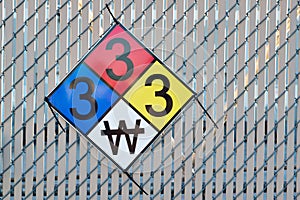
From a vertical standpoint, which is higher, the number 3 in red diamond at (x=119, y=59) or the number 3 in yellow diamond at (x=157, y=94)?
the number 3 in red diamond at (x=119, y=59)

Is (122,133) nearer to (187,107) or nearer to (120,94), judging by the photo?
(120,94)

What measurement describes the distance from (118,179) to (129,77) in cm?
59

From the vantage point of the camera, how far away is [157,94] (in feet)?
11.0

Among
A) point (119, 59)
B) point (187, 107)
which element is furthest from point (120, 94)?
point (187, 107)

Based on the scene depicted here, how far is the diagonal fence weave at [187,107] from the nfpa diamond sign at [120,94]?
0.17 ft

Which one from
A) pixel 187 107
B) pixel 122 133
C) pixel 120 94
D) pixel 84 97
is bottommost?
pixel 187 107

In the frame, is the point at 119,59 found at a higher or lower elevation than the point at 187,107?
higher

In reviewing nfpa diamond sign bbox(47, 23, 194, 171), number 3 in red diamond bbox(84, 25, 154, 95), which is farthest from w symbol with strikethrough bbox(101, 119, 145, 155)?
number 3 in red diamond bbox(84, 25, 154, 95)

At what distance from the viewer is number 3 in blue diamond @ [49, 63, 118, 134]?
3.37 meters

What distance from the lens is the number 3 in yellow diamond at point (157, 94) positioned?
11.0 ft

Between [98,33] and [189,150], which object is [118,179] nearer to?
[189,150]

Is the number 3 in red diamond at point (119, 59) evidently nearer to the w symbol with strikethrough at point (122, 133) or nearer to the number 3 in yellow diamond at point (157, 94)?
the number 3 in yellow diamond at point (157, 94)

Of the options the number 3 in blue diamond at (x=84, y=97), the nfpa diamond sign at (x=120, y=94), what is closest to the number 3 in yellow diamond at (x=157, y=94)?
the nfpa diamond sign at (x=120, y=94)

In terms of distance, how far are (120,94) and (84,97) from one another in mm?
205
